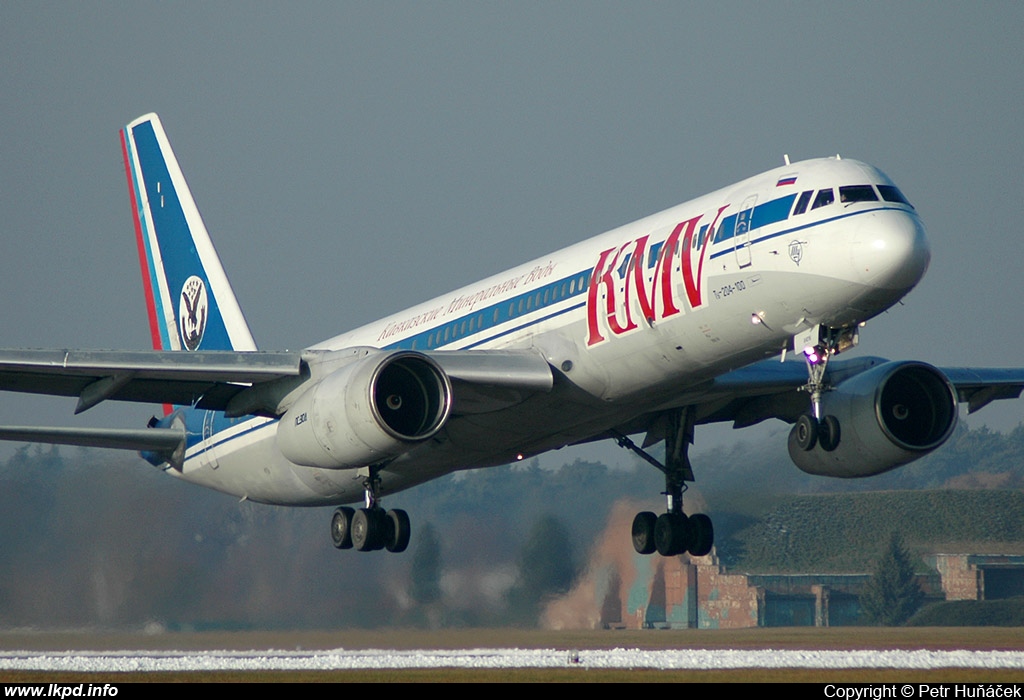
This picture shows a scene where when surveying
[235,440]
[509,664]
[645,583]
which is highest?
[235,440]

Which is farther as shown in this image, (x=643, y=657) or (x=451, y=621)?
(x=451, y=621)

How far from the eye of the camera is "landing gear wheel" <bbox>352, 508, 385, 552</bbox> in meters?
29.9

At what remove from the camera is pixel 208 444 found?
3391cm

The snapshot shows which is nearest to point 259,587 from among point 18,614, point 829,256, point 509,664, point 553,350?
point 18,614

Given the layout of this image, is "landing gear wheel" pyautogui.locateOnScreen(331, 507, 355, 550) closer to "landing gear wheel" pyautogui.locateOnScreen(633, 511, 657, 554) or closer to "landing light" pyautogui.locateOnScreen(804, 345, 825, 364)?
"landing gear wheel" pyautogui.locateOnScreen(633, 511, 657, 554)

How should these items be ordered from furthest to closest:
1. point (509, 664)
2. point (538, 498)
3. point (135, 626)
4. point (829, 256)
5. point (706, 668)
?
point (538, 498), point (135, 626), point (509, 664), point (706, 668), point (829, 256)

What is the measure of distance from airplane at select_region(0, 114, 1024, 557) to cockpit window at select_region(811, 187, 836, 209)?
8cm

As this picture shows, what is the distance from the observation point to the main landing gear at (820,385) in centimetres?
2347

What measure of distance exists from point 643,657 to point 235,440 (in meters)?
11.0

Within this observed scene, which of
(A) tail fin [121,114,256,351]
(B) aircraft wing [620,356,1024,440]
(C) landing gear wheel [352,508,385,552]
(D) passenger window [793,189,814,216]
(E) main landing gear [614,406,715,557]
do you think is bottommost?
(C) landing gear wheel [352,508,385,552]

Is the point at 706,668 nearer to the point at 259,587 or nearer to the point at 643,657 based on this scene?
the point at 643,657

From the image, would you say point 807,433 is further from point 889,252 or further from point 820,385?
point 889,252

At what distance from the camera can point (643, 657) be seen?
27812 millimetres

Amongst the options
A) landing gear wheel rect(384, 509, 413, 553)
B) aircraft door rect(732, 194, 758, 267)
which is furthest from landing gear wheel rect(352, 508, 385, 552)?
aircraft door rect(732, 194, 758, 267)
